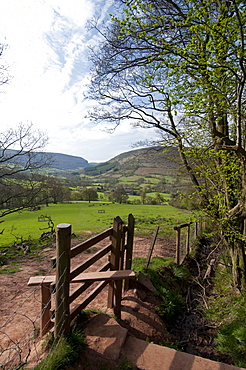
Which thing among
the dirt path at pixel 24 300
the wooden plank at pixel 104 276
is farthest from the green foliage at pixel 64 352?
the wooden plank at pixel 104 276

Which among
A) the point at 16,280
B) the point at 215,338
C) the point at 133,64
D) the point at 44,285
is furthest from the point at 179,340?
the point at 133,64

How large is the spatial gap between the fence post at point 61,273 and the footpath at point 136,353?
1.92 ft

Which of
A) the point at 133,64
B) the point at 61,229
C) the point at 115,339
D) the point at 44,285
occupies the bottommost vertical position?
the point at 115,339

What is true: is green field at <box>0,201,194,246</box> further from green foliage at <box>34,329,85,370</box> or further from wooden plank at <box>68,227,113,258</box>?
green foliage at <box>34,329,85,370</box>

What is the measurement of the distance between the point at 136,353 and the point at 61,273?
167cm

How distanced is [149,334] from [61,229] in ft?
9.64

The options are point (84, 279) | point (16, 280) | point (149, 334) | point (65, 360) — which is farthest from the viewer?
point (16, 280)

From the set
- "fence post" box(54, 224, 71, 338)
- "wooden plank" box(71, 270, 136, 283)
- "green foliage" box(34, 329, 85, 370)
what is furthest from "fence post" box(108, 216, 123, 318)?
"fence post" box(54, 224, 71, 338)

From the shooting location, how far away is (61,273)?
2869 millimetres

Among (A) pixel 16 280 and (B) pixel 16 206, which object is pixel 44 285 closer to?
(A) pixel 16 280

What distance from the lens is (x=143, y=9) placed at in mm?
5422

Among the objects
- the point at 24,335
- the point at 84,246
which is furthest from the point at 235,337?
the point at 24,335

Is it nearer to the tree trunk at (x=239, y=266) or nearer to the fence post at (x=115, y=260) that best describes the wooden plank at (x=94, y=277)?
the fence post at (x=115, y=260)

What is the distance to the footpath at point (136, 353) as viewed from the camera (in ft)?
9.75
